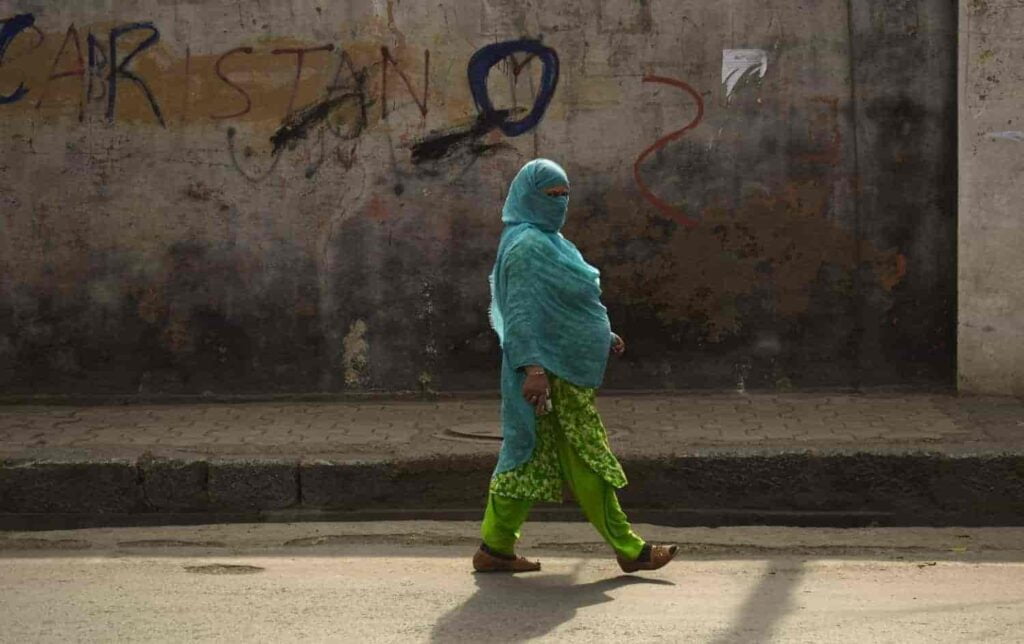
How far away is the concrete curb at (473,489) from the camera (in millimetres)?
7520

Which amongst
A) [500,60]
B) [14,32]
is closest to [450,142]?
[500,60]

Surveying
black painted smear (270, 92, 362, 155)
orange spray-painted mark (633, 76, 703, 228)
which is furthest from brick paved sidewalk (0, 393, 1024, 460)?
black painted smear (270, 92, 362, 155)

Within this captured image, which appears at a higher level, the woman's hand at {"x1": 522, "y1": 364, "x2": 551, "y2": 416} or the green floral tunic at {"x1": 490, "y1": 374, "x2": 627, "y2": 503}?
the woman's hand at {"x1": 522, "y1": 364, "x2": 551, "y2": 416}

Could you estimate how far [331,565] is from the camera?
639 centimetres

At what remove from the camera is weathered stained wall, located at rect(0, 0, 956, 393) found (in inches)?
372

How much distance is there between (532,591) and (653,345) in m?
3.87

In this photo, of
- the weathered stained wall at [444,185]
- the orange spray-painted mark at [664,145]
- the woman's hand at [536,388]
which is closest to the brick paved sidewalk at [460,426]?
the weathered stained wall at [444,185]

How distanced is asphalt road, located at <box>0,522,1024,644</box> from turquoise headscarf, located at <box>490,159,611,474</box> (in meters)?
0.63

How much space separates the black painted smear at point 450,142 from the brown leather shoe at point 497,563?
3.69 m

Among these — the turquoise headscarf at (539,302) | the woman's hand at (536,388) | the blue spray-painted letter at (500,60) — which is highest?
the blue spray-painted letter at (500,60)

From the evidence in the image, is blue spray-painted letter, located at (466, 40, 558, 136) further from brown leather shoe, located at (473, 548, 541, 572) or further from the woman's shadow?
brown leather shoe, located at (473, 548, 541, 572)

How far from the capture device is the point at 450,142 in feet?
31.4

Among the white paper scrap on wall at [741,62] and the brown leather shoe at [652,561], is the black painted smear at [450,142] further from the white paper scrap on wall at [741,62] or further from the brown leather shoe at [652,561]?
the brown leather shoe at [652,561]

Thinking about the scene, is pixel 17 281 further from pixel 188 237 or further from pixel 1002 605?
pixel 1002 605
